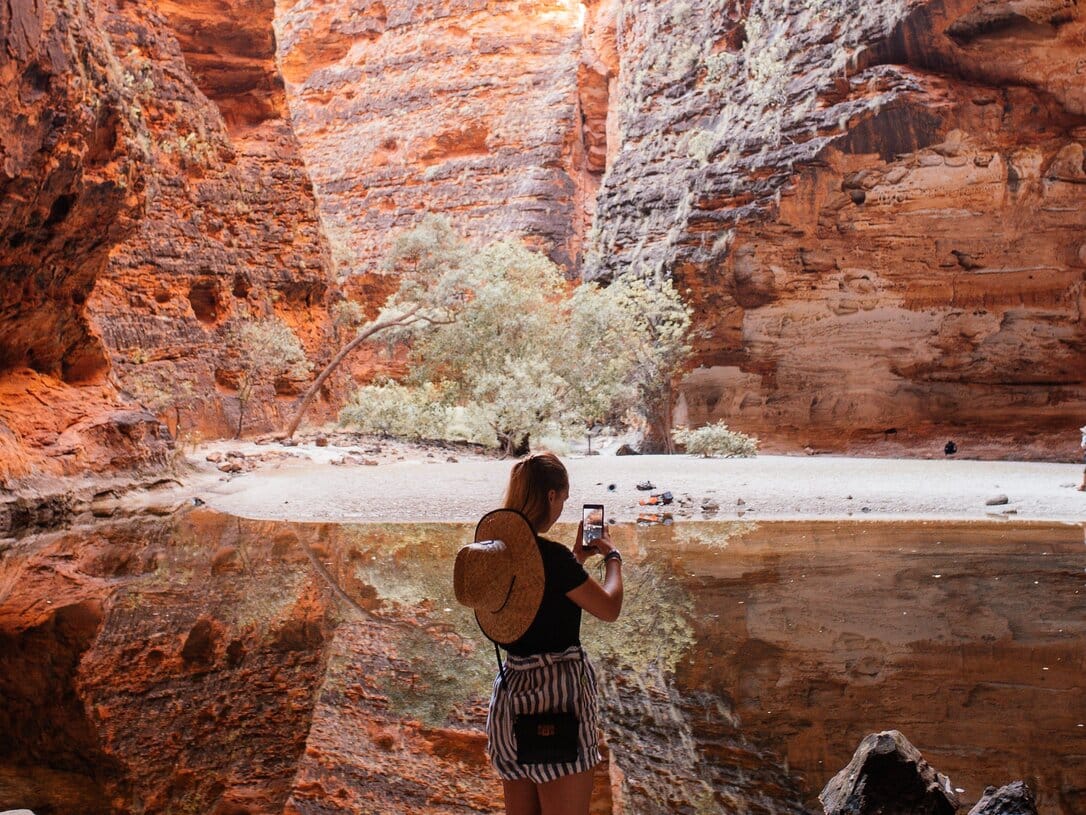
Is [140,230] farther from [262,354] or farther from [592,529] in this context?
[592,529]

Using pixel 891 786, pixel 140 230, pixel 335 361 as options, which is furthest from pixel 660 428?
pixel 891 786

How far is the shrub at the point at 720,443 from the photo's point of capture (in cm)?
1797

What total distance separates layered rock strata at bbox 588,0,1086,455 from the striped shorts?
669 inches

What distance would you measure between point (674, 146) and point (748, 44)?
2.89 metres

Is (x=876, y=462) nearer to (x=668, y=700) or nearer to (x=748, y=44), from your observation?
(x=748, y=44)

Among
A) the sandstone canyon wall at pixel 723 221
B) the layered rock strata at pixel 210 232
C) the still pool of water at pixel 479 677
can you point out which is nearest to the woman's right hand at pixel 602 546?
the still pool of water at pixel 479 677

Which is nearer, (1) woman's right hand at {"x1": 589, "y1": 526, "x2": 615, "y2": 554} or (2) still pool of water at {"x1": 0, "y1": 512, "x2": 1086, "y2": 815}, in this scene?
(1) woman's right hand at {"x1": 589, "y1": 526, "x2": 615, "y2": 554}

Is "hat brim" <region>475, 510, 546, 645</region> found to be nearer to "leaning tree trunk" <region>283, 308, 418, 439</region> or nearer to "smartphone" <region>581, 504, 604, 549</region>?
"smartphone" <region>581, 504, 604, 549</region>

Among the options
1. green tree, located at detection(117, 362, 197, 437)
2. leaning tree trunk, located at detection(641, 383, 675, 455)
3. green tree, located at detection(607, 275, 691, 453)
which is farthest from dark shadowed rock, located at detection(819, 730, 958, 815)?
green tree, located at detection(117, 362, 197, 437)

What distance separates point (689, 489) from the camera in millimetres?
12516

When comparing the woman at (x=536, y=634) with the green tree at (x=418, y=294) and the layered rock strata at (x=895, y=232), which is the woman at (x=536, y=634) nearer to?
the layered rock strata at (x=895, y=232)

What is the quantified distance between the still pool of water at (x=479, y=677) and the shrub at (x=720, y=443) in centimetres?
935

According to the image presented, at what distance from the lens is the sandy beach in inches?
435

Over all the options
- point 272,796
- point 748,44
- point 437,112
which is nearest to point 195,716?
point 272,796
